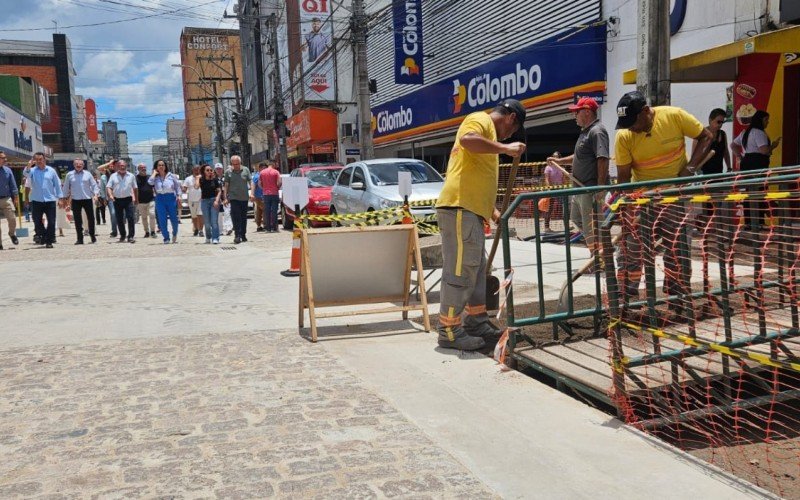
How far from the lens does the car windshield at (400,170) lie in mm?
13352

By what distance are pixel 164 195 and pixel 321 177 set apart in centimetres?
541

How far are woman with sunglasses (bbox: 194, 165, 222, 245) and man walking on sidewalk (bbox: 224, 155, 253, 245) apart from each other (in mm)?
311

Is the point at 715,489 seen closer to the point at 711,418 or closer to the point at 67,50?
the point at 711,418

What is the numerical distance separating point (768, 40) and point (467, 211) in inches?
252

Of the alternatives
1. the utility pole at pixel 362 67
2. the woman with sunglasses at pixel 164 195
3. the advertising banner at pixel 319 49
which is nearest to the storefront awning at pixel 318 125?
the advertising banner at pixel 319 49

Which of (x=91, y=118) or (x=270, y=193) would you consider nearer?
(x=270, y=193)

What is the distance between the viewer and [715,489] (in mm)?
2900

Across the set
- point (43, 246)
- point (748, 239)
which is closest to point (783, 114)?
point (748, 239)

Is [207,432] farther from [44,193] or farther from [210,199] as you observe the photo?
[44,193]

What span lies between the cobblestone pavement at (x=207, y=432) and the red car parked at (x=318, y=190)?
1116 centimetres

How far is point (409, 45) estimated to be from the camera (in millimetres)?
23781

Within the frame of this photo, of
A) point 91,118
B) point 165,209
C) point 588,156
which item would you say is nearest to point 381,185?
point 165,209

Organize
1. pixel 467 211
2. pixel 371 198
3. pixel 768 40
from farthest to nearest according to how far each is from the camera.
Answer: pixel 371 198, pixel 768 40, pixel 467 211

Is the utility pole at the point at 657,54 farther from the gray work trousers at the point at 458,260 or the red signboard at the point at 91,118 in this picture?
the red signboard at the point at 91,118
